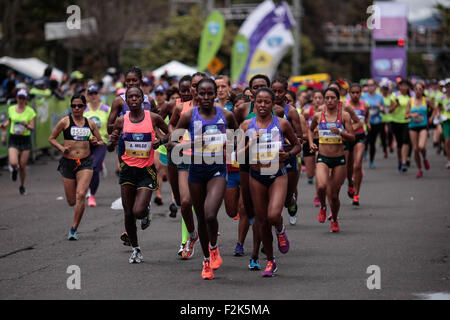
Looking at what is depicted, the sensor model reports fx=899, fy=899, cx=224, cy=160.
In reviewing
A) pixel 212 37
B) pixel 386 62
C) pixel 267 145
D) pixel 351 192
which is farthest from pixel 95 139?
pixel 386 62

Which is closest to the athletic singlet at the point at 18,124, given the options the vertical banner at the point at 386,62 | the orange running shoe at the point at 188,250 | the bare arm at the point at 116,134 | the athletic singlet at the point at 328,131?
the athletic singlet at the point at 328,131

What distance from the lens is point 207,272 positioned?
8.72 metres

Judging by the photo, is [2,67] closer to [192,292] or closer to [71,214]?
[71,214]

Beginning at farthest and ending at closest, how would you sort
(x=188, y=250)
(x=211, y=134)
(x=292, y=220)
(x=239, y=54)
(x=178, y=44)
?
(x=178, y=44) < (x=239, y=54) < (x=292, y=220) < (x=188, y=250) < (x=211, y=134)

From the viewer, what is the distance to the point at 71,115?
39.6 ft

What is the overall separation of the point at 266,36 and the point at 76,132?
27.8m

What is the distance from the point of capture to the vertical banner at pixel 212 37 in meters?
35.2

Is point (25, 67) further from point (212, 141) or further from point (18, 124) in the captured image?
point (212, 141)

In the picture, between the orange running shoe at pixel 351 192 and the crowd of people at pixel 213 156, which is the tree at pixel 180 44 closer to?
the orange running shoe at pixel 351 192

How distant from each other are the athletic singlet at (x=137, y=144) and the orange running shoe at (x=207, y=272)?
1.55m

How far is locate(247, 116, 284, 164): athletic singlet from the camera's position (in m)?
8.86

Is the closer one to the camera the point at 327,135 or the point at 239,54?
the point at 327,135

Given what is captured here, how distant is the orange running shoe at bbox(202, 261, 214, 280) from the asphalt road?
82 millimetres

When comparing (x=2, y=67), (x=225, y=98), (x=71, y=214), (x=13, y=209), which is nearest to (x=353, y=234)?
(x=225, y=98)
